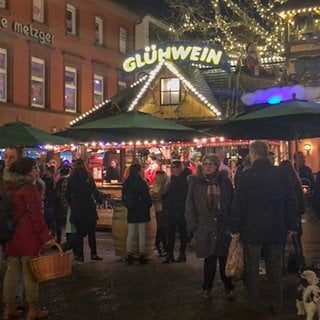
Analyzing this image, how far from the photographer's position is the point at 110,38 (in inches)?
1150

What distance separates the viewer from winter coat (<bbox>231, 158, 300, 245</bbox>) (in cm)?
610

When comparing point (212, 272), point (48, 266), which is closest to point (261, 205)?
point (212, 272)

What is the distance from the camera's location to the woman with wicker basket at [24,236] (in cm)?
617

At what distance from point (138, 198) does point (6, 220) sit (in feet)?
11.6

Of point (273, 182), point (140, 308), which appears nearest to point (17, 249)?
point (140, 308)

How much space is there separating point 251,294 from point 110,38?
959 inches

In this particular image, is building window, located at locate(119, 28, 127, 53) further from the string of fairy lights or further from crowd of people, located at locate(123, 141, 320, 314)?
crowd of people, located at locate(123, 141, 320, 314)

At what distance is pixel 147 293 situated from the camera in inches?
294

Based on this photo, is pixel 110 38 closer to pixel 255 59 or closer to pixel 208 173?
pixel 255 59

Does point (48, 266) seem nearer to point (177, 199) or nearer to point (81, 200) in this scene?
point (81, 200)

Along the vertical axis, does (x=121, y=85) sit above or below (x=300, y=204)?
above

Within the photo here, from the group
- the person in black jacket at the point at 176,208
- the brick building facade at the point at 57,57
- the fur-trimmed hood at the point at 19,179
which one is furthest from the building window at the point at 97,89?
the fur-trimmed hood at the point at 19,179

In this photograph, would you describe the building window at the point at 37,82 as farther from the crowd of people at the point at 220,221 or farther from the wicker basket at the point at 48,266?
the wicker basket at the point at 48,266

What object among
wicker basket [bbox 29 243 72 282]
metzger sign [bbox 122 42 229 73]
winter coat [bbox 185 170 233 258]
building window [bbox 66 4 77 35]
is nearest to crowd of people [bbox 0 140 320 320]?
winter coat [bbox 185 170 233 258]
